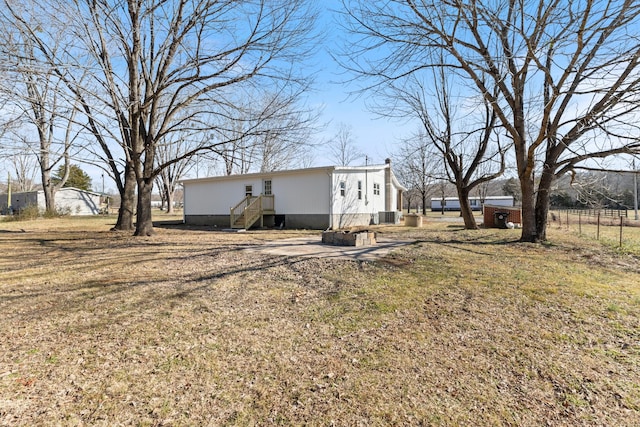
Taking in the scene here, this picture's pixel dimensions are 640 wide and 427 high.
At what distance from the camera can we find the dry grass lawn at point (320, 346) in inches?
99.4

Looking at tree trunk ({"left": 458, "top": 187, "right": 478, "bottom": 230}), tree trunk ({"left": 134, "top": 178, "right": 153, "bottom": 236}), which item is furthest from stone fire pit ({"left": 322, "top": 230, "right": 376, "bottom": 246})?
tree trunk ({"left": 458, "top": 187, "right": 478, "bottom": 230})

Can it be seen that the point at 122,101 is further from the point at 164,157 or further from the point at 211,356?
the point at 164,157

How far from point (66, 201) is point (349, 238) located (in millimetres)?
34445

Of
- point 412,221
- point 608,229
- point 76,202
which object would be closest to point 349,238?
point 412,221

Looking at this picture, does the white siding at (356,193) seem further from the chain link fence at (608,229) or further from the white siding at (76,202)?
the white siding at (76,202)

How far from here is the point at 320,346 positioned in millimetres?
3500

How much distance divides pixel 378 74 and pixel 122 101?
23.4 ft

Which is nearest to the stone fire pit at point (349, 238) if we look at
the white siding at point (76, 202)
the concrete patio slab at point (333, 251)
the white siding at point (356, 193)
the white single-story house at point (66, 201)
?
the concrete patio slab at point (333, 251)

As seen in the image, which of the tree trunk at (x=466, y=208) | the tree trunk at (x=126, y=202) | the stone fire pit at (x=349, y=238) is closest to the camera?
the stone fire pit at (x=349, y=238)

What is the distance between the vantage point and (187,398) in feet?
8.63

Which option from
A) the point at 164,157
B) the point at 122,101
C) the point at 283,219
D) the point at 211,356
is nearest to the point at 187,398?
the point at 211,356

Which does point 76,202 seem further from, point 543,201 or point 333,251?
point 543,201

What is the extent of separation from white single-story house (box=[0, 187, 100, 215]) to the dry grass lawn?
3110 centimetres

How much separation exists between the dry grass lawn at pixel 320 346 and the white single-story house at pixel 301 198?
10.1m
